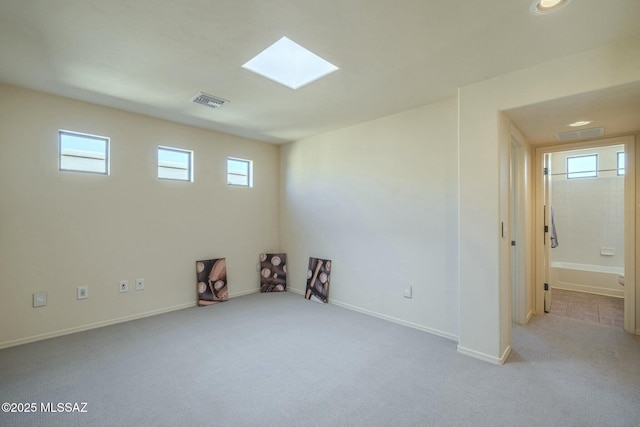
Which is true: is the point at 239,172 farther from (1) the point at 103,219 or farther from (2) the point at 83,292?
(2) the point at 83,292

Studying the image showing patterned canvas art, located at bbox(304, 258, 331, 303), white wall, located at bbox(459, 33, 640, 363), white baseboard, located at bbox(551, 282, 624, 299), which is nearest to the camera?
white wall, located at bbox(459, 33, 640, 363)

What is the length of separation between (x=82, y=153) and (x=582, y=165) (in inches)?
313

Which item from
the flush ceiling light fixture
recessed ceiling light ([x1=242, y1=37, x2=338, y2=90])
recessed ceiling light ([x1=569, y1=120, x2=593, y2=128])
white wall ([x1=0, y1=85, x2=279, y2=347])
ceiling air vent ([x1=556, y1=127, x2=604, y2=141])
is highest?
recessed ceiling light ([x1=242, y1=37, x2=338, y2=90])

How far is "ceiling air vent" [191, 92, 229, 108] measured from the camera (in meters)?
2.83

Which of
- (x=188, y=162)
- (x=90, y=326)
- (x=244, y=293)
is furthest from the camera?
(x=244, y=293)

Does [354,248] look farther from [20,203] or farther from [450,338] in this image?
[20,203]

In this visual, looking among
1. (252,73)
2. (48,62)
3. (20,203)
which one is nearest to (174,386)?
(20,203)

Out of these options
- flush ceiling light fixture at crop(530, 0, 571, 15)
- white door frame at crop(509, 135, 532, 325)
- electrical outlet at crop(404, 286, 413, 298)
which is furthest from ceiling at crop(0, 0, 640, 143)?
electrical outlet at crop(404, 286, 413, 298)

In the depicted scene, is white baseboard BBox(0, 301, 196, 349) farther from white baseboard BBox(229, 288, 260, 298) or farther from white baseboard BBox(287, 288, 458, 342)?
white baseboard BBox(287, 288, 458, 342)

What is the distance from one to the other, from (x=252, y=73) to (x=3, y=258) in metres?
2.88

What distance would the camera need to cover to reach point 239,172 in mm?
4500

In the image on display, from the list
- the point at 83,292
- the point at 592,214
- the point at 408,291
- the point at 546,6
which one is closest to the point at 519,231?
the point at 408,291

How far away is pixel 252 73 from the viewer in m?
2.38

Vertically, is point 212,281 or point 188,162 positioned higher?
point 188,162
